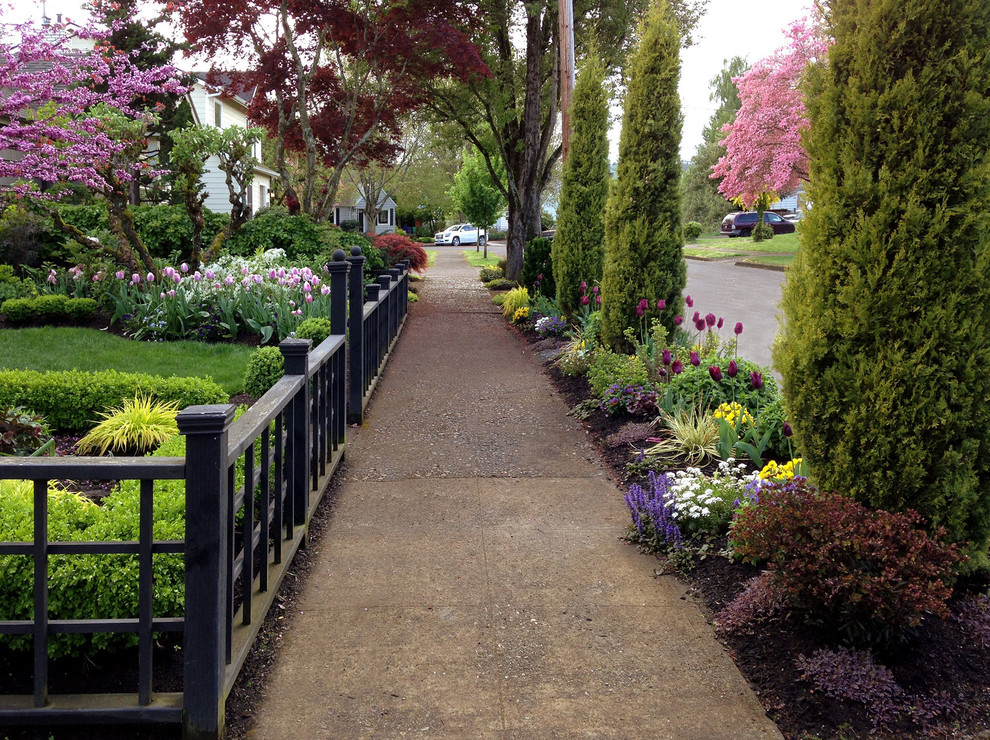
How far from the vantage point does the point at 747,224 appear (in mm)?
48062

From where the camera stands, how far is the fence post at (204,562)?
246cm

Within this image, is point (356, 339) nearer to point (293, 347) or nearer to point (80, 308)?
point (293, 347)

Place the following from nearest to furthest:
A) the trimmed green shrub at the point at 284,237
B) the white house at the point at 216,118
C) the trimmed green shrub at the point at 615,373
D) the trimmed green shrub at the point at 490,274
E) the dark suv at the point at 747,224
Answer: the trimmed green shrub at the point at 615,373
the trimmed green shrub at the point at 284,237
the trimmed green shrub at the point at 490,274
the white house at the point at 216,118
the dark suv at the point at 747,224

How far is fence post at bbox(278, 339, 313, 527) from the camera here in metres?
4.00

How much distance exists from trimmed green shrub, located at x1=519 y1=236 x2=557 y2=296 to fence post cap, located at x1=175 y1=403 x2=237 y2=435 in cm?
1312

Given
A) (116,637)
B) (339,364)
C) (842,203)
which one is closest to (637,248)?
(339,364)

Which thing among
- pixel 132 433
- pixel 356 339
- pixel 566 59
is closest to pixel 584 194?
pixel 566 59

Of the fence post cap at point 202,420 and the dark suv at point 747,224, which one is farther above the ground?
the dark suv at point 747,224

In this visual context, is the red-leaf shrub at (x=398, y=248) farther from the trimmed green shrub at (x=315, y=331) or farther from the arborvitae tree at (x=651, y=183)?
the arborvitae tree at (x=651, y=183)

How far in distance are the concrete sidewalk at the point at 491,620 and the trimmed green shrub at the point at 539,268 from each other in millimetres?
9181

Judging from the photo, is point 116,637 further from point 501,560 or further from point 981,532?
point 981,532

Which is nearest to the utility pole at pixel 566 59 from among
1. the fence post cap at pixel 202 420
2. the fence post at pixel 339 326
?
the fence post at pixel 339 326

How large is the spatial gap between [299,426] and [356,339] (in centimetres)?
294

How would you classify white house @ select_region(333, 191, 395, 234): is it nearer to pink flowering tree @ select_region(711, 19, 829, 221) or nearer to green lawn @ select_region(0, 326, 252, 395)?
pink flowering tree @ select_region(711, 19, 829, 221)
